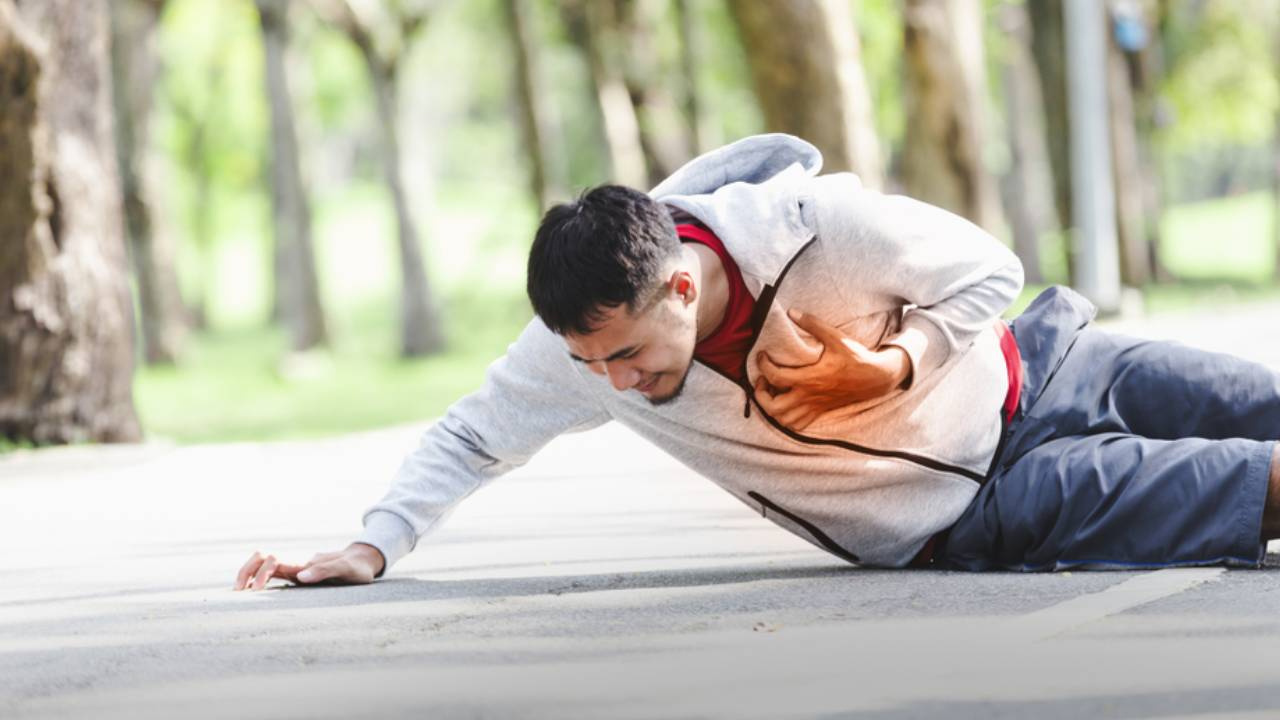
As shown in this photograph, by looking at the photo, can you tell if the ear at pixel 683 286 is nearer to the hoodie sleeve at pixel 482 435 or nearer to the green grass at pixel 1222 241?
the hoodie sleeve at pixel 482 435

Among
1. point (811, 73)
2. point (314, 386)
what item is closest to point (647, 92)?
point (314, 386)

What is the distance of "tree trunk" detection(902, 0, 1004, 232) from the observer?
15.2 meters

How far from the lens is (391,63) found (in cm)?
2120

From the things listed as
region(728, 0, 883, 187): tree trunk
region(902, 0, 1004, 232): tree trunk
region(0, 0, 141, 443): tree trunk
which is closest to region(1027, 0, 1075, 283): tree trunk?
region(902, 0, 1004, 232): tree trunk

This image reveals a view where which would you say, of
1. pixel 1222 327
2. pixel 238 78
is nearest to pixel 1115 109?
pixel 1222 327

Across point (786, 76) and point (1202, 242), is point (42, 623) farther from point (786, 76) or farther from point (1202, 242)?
point (1202, 242)

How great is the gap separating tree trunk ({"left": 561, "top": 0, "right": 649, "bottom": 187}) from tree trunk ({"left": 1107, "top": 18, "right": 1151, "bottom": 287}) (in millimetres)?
7217

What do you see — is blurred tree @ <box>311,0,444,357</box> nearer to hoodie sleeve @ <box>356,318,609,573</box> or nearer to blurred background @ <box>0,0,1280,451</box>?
blurred background @ <box>0,0,1280,451</box>

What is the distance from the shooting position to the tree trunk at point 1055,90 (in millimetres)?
25031

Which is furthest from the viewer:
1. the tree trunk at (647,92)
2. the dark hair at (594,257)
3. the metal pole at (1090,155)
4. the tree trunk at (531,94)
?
the tree trunk at (531,94)

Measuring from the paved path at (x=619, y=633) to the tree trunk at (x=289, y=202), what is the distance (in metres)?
16.0

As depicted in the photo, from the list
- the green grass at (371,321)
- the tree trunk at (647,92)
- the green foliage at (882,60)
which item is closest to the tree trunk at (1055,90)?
the green grass at (371,321)

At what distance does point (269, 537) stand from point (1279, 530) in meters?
3.56

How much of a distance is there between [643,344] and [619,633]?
0.61 meters
